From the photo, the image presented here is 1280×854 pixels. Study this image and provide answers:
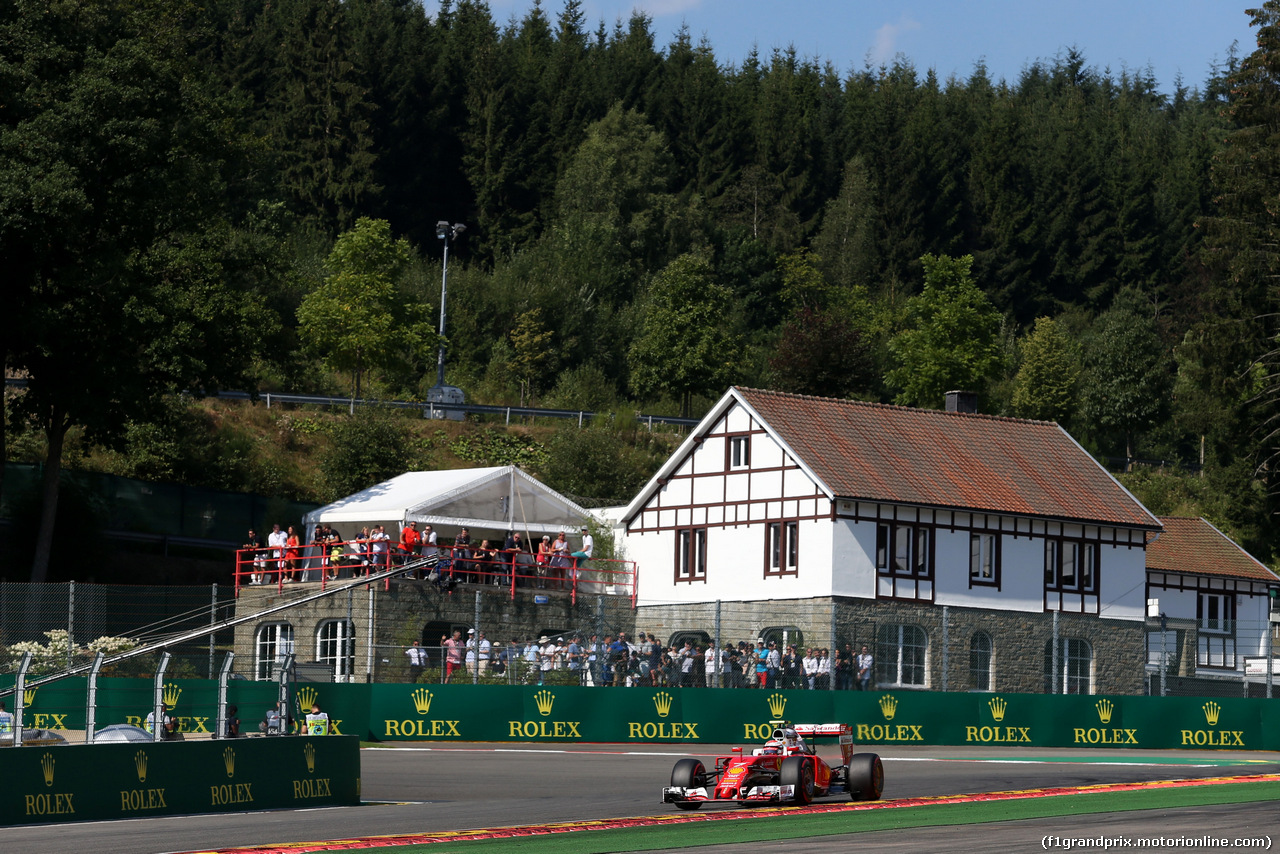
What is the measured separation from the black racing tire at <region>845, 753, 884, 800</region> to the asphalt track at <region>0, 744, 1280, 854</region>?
0.99 meters

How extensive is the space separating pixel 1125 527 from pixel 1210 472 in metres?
18.6

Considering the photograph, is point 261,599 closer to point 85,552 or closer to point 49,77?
point 85,552

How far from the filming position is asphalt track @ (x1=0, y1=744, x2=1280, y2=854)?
15.9m

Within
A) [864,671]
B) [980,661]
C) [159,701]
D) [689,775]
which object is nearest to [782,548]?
[980,661]

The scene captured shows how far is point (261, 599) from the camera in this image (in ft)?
125

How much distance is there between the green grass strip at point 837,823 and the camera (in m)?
15.8

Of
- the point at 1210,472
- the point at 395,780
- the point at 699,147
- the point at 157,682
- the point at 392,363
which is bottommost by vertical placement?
the point at 395,780

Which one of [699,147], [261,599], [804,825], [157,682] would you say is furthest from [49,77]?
[699,147]

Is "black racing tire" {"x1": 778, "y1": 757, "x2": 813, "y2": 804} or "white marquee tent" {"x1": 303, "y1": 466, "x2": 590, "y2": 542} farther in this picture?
"white marquee tent" {"x1": 303, "y1": 466, "x2": 590, "y2": 542}

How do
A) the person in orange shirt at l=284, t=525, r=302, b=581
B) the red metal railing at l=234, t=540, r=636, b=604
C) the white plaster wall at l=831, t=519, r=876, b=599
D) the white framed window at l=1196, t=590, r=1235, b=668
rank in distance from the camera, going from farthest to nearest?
the white plaster wall at l=831, t=519, r=876, b=599 < the person in orange shirt at l=284, t=525, r=302, b=581 < the red metal railing at l=234, t=540, r=636, b=604 < the white framed window at l=1196, t=590, r=1235, b=668

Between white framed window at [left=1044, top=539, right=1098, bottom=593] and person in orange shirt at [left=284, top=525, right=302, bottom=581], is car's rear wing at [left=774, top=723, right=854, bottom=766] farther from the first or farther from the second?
white framed window at [left=1044, top=539, right=1098, bottom=593]

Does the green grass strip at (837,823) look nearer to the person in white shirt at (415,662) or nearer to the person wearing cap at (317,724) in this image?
the person wearing cap at (317,724)

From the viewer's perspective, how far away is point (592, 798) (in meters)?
21.4

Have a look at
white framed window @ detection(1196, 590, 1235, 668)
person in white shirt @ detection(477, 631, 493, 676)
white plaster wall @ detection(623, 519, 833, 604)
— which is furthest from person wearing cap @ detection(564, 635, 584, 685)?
white framed window @ detection(1196, 590, 1235, 668)
